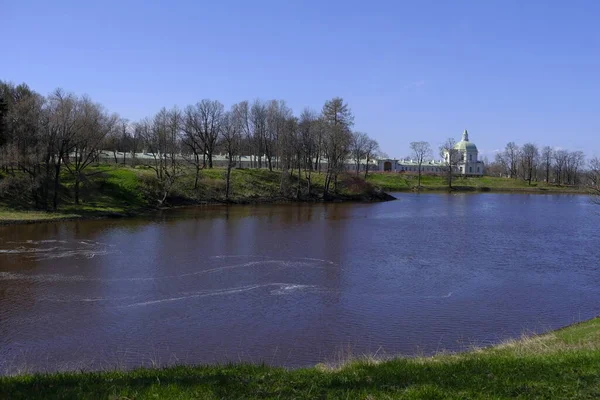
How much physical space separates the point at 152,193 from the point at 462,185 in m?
71.1

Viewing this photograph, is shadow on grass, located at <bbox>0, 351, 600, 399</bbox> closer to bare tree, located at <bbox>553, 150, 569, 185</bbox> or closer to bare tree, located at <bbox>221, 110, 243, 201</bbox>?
bare tree, located at <bbox>221, 110, 243, 201</bbox>

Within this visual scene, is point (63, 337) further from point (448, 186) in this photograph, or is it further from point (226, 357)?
point (448, 186)

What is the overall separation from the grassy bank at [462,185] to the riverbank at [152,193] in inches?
1121

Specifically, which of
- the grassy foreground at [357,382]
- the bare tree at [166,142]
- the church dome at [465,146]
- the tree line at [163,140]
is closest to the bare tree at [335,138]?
the tree line at [163,140]

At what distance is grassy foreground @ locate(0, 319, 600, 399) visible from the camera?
747cm

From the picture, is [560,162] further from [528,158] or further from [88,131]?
[88,131]

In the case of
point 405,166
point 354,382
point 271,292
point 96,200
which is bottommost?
point 271,292

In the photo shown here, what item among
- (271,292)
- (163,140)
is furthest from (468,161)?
(271,292)

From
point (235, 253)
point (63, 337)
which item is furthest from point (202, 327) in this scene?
point (235, 253)

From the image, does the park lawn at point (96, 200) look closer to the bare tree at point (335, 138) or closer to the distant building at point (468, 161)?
the bare tree at point (335, 138)

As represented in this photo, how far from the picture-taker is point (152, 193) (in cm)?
5712

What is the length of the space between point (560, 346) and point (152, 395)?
841 cm

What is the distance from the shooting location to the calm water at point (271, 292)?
15.0m

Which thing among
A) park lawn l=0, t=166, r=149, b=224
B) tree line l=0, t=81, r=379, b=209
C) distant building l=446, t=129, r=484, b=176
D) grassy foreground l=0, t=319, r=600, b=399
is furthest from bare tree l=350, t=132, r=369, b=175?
grassy foreground l=0, t=319, r=600, b=399
